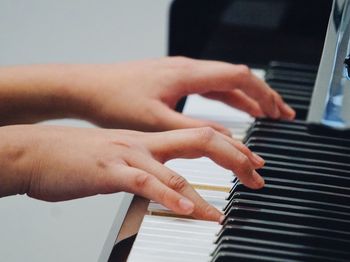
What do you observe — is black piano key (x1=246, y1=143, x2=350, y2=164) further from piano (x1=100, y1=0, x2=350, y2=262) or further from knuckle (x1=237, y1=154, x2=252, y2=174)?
knuckle (x1=237, y1=154, x2=252, y2=174)

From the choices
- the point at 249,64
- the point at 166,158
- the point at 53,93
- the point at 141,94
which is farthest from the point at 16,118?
the point at 249,64

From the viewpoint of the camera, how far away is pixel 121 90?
1109 mm

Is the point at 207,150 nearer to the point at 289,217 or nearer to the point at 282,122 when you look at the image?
the point at 289,217

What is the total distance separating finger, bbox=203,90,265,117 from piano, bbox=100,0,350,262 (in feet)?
0.06

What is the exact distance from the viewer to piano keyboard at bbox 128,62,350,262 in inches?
30.5

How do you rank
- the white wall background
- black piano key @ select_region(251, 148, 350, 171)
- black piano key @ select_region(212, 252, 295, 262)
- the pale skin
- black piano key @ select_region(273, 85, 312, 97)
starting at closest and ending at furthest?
black piano key @ select_region(212, 252, 295, 262) < the pale skin < black piano key @ select_region(251, 148, 350, 171) < black piano key @ select_region(273, 85, 312, 97) < the white wall background

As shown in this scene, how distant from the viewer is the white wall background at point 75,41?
6.24 feet

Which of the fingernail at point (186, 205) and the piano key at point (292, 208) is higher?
the piano key at point (292, 208)

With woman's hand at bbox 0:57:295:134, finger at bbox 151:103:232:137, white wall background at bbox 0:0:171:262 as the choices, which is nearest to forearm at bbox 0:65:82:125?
woman's hand at bbox 0:57:295:134

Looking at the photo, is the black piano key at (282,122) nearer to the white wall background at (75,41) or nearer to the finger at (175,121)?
the finger at (175,121)

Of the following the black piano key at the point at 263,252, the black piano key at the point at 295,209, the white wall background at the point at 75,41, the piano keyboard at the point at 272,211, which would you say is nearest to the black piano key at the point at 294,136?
the piano keyboard at the point at 272,211

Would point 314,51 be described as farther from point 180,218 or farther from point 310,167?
point 180,218

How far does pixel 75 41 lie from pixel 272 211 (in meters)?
1.61

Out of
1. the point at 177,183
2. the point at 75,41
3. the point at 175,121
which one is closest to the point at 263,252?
the point at 177,183
